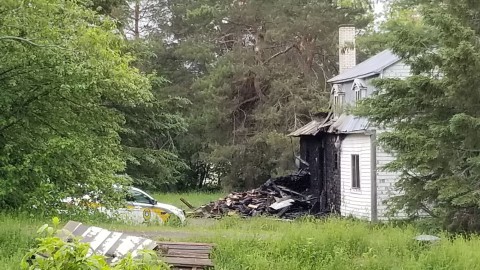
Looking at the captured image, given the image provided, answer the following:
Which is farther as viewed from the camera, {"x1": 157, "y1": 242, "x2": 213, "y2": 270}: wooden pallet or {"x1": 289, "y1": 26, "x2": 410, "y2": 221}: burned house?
{"x1": 289, "y1": 26, "x2": 410, "y2": 221}: burned house

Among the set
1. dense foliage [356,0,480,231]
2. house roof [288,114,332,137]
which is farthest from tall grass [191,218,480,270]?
house roof [288,114,332,137]

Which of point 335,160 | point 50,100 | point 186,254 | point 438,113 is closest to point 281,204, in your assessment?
point 335,160

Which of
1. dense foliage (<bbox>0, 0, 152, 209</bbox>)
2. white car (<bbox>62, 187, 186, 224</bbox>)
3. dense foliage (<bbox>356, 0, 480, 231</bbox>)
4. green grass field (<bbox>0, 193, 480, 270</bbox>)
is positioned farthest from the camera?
white car (<bbox>62, 187, 186, 224</bbox>)

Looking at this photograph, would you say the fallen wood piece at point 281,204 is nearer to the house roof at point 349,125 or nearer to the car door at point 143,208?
the house roof at point 349,125

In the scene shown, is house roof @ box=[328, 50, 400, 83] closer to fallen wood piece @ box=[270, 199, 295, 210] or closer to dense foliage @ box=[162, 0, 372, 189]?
fallen wood piece @ box=[270, 199, 295, 210]

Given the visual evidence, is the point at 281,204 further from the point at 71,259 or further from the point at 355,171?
the point at 71,259

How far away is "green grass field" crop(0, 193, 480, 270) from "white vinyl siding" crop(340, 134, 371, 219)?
35.8ft

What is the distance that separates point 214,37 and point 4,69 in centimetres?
3166

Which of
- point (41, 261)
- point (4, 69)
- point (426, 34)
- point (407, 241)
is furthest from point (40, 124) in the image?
point (41, 261)

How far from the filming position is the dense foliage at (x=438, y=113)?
14047 mm

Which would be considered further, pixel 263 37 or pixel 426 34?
pixel 263 37

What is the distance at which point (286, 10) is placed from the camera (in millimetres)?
39875

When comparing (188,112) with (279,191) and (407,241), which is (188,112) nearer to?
(279,191)

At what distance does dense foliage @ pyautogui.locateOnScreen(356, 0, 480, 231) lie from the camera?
14047mm
